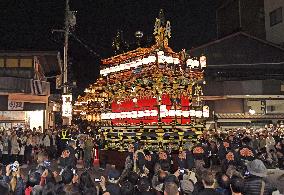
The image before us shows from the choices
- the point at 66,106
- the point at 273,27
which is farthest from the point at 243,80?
the point at 66,106

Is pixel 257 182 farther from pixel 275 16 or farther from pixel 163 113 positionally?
pixel 275 16

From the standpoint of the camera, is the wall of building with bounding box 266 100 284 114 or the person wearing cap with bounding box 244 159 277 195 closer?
the person wearing cap with bounding box 244 159 277 195

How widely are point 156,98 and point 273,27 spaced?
1202 inches

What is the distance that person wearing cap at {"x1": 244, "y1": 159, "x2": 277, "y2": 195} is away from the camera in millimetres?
6477

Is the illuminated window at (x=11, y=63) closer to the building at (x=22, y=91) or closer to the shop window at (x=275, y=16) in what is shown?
the building at (x=22, y=91)

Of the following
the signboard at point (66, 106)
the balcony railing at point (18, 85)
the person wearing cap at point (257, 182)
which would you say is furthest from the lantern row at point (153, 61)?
the person wearing cap at point (257, 182)

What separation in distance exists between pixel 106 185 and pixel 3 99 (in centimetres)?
2403

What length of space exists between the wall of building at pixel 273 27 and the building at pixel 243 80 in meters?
5.46

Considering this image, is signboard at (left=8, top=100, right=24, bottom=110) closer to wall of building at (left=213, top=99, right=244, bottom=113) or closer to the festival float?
the festival float

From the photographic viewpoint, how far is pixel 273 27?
4366cm

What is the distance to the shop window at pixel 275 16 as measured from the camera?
138 ft

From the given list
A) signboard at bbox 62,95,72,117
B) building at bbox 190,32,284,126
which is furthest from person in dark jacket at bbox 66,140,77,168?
building at bbox 190,32,284,126

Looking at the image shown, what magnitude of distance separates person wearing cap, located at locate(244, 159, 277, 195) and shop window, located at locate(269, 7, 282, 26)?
3915 centimetres

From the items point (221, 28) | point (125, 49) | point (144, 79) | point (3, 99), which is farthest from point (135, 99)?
point (221, 28)
